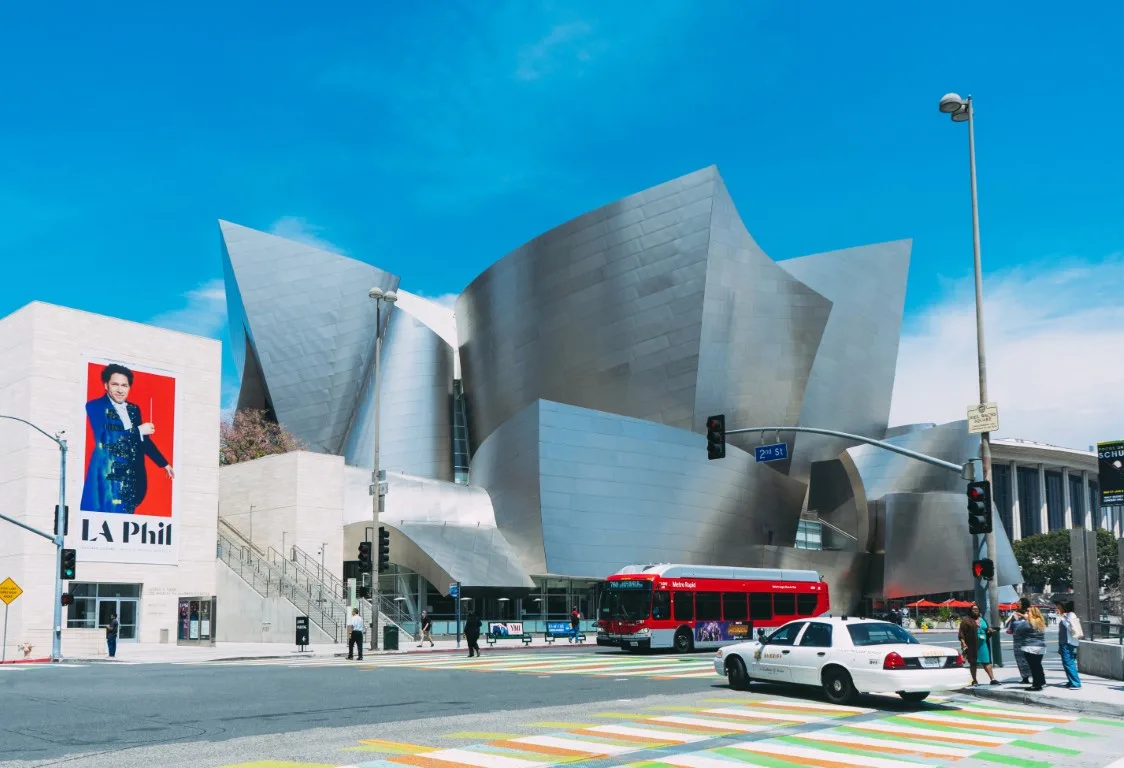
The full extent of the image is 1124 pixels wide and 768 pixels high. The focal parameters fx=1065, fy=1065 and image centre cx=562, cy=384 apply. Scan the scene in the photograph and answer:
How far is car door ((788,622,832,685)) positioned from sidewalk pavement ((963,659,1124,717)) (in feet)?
10.9

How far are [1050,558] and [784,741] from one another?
133 m

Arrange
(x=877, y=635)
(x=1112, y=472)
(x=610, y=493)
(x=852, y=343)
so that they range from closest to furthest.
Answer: (x=877, y=635) < (x=1112, y=472) < (x=610, y=493) < (x=852, y=343)

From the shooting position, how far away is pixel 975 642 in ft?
64.1

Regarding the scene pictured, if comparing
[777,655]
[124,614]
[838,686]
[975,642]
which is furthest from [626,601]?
[124,614]

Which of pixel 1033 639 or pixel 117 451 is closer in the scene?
pixel 1033 639

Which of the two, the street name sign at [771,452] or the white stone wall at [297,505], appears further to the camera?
the white stone wall at [297,505]

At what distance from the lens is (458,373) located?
72688 mm

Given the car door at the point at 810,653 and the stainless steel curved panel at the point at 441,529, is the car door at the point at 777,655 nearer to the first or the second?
the car door at the point at 810,653

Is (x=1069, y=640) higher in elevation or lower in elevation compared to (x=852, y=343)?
lower

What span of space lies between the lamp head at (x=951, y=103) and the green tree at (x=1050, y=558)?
121 meters

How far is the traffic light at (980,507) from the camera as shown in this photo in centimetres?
2038

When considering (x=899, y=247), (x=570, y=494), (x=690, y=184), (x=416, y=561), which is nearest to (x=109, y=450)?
(x=416, y=561)

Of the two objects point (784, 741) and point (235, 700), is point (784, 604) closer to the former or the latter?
point (235, 700)

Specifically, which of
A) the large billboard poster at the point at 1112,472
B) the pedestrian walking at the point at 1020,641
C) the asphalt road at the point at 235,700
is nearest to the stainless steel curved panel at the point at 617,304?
the asphalt road at the point at 235,700
